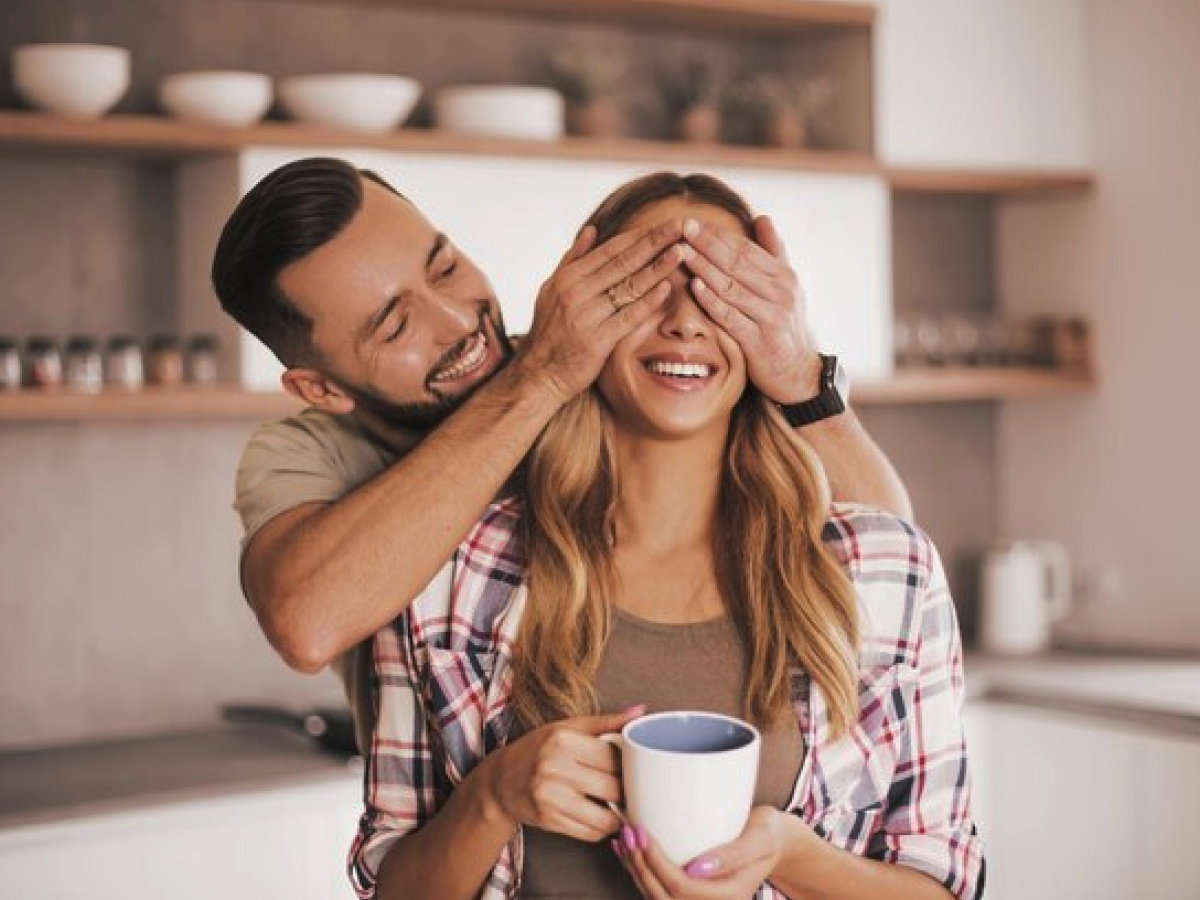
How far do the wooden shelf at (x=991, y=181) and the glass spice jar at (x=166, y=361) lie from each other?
5.23 feet

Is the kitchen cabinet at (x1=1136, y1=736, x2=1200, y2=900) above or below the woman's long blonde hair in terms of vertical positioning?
below

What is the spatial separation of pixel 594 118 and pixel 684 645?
2.06 meters

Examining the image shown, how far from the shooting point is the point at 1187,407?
Result: 12.5 ft

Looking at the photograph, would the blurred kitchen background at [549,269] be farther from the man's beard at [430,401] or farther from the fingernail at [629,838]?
the fingernail at [629,838]

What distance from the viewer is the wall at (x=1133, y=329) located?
3.82 metres

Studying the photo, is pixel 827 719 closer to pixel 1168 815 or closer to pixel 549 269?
pixel 549 269

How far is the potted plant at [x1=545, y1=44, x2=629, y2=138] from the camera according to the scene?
3459 mm

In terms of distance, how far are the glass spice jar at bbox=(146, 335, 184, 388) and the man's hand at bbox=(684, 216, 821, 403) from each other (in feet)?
5.40

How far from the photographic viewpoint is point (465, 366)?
170 cm

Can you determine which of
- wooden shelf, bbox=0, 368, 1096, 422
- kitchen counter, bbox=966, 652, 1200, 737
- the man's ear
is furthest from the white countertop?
the man's ear

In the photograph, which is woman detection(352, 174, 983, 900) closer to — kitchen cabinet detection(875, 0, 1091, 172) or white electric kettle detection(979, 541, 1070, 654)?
kitchen cabinet detection(875, 0, 1091, 172)

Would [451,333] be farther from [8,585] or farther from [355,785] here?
[8,585]

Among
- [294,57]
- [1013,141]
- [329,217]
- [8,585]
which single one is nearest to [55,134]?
[294,57]

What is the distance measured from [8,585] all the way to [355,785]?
2.55 feet
